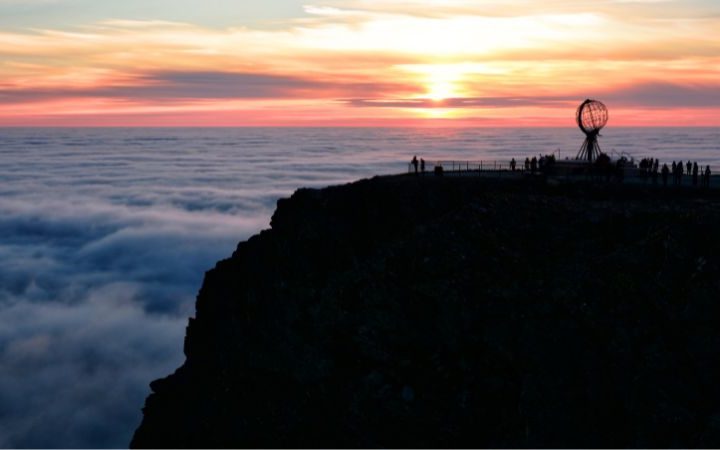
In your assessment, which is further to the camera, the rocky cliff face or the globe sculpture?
the globe sculpture

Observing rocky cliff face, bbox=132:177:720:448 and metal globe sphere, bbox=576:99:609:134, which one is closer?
rocky cliff face, bbox=132:177:720:448

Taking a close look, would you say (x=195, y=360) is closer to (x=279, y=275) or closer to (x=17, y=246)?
(x=279, y=275)

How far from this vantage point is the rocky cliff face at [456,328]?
24172 mm

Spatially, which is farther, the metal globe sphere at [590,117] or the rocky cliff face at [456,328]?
the metal globe sphere at [590,117]

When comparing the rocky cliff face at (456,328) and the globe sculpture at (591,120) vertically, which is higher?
the globe sculpture at (591,120)

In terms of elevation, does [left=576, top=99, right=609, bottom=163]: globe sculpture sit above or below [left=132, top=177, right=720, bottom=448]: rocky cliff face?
above

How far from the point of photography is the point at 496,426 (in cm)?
2422

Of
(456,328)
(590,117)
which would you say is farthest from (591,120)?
(456,328)

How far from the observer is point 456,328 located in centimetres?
2612

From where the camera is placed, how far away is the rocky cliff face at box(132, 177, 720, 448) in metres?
24.2

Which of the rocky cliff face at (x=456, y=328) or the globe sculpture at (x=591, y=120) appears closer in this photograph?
the rocky cliff face at (x=456, y=328)

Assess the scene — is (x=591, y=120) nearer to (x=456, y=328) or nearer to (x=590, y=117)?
(x=590, y=117)

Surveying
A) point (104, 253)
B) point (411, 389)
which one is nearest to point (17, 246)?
point (104, 253)

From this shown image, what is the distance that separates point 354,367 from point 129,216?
144703mm
